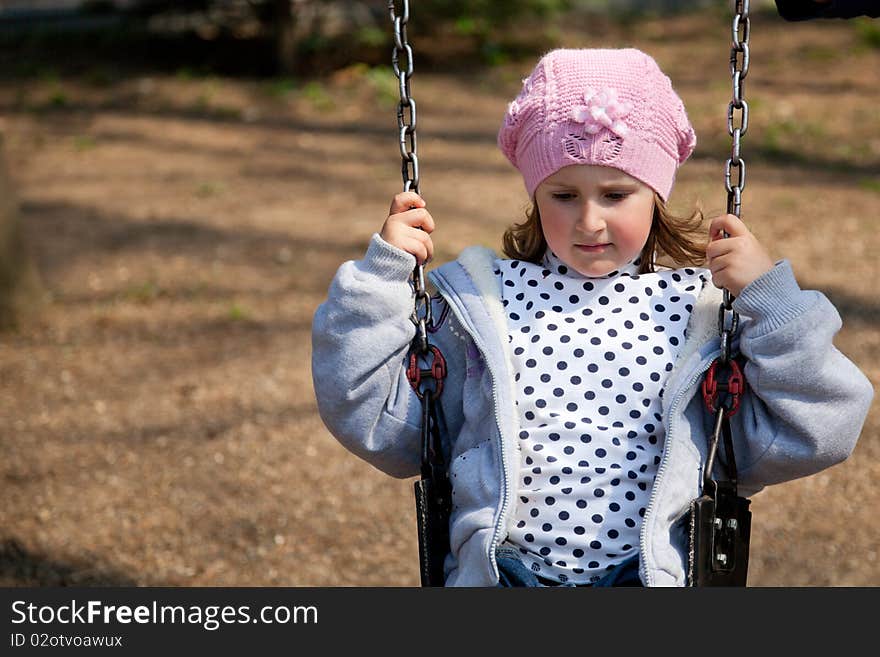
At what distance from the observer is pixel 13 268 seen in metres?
5.43

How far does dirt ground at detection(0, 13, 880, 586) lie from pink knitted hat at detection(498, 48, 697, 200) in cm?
178

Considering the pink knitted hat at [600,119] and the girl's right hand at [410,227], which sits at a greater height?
the pink knitted hat at [600,119]

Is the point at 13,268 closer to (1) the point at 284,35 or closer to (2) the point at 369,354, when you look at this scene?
(2) the point at 369,354

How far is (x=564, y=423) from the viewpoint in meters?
2.28

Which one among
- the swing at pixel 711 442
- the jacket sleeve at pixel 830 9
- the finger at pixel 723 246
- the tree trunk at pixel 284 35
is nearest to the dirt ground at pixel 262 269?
the tree trunk at pixel 284 35

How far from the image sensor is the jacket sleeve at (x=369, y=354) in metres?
2.32

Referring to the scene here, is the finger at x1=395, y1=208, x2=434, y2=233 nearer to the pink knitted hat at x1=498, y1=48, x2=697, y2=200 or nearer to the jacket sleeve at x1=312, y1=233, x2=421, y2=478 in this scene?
the jacket sleeve at x1=312, y1=233, x2=421, y2=478

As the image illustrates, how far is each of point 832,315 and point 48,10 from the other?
12708 millimetres

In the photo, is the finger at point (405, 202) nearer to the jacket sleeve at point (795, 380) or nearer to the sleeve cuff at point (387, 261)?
the sleeve cuff at point (387, 261)

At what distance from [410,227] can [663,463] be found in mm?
730

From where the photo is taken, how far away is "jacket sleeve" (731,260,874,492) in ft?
7.13

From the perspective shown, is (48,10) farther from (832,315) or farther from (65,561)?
(832,315)

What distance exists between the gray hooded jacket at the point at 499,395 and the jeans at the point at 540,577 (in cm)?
5

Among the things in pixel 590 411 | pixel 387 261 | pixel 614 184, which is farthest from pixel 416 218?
pixel 590 411
